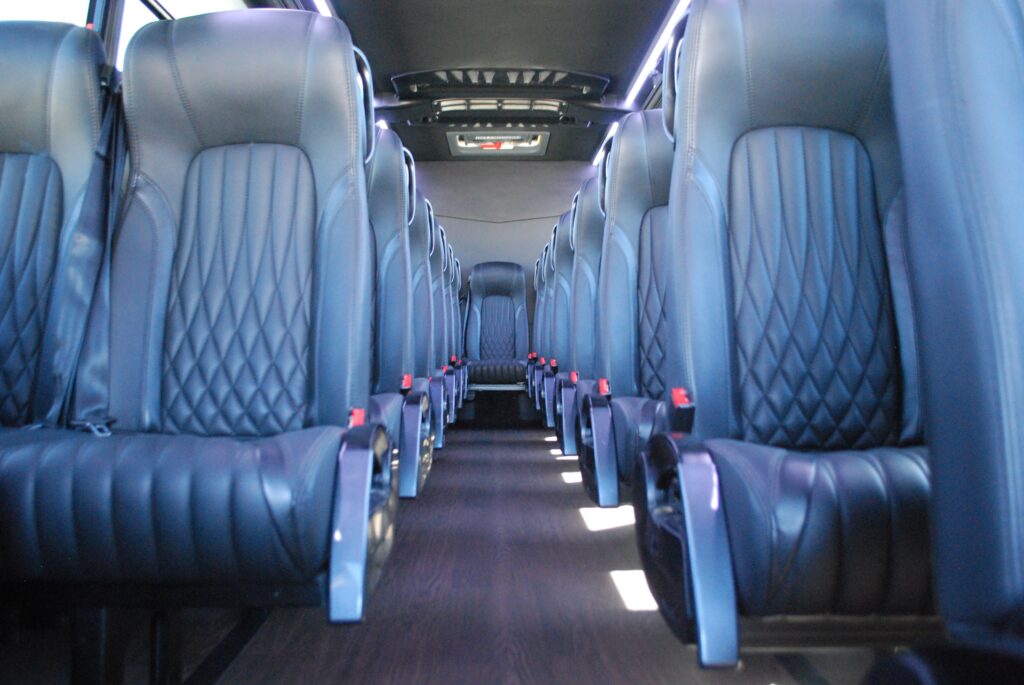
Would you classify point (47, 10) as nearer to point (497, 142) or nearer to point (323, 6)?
point (323, 6)

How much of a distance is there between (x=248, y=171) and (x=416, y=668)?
1382 mm

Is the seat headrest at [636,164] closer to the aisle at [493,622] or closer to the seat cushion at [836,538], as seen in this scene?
the aisle at [493,622]

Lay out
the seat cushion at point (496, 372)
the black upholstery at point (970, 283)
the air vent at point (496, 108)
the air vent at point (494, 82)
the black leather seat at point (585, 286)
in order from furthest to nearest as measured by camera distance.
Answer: the air vent at point (496, 108) → the air vent at point (494, 82) → the seat cushion at point (496, 372) → the black leather seat at point (585, 286) → the black upholstery at point (970, 283)

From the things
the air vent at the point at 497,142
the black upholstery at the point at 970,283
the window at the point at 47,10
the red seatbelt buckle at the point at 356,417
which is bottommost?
the red seatbelt buckle at the point at 356,417

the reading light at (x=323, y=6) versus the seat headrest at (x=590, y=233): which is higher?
the reading light at (x=323, y=6)

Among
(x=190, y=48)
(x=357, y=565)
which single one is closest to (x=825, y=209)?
(x=357, y=565)

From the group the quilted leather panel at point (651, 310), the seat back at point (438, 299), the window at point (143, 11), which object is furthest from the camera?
the seat back at point (438, 299)

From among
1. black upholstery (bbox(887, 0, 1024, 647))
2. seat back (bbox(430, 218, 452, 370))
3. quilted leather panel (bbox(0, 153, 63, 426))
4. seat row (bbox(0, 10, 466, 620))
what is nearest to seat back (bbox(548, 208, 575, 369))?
seat back (bbox(430, 218, 452, 370))

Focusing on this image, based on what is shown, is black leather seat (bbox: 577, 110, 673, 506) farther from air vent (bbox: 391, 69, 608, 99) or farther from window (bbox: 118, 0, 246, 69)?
air vent (bbox: 391, 69, 608, 99)

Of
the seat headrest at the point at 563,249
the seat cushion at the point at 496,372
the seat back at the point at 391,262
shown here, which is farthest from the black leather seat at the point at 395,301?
the seat cushion at the point at 496,372

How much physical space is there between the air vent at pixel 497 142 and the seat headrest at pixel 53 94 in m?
6.45

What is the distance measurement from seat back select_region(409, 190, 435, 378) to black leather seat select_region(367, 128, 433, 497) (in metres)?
0.71

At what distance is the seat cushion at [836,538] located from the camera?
1.10m

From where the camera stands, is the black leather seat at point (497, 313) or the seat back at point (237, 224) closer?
the seat back at point (237, 224)
